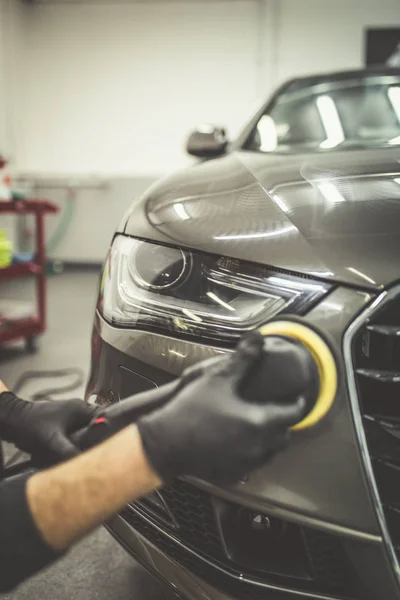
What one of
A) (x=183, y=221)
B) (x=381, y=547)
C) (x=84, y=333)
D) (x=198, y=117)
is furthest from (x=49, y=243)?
(x=381, y=547)

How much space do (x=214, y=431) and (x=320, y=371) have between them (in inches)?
6.1

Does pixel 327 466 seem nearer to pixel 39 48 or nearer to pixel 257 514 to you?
pixel 257 514

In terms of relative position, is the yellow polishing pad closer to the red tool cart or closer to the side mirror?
the side mirror

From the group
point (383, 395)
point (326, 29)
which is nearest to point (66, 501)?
point (383, 395)

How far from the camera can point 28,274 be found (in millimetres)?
2787

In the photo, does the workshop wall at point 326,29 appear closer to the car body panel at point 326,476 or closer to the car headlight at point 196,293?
the car headlight at point 196,293

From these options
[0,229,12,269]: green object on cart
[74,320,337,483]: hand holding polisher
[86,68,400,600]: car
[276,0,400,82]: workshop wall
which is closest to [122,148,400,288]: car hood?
[86,68,400,600]: car

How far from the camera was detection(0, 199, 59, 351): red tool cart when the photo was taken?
2637mm

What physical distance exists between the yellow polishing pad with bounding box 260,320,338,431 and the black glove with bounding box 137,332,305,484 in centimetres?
7

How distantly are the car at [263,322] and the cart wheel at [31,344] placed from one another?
189cm

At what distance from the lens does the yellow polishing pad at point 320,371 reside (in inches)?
22.6

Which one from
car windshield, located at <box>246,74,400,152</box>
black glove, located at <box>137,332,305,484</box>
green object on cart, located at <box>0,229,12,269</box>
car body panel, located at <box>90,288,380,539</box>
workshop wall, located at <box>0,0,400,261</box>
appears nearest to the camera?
black glove, located at <box>137,332,305,484</box>

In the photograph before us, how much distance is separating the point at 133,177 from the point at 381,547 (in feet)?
17.6

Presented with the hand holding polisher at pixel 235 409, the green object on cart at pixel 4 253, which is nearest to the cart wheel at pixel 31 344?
the green object on cart at pixel 4 253
